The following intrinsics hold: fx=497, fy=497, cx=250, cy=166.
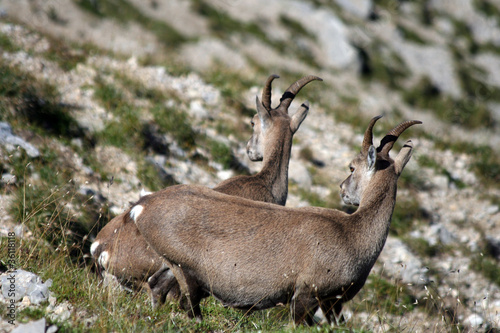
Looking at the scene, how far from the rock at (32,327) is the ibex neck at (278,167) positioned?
12.7 feet

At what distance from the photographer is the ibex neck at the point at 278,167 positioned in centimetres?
751

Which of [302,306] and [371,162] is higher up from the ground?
[371,162]

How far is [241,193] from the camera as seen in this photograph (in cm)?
691

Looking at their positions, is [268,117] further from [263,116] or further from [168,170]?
[168,170]

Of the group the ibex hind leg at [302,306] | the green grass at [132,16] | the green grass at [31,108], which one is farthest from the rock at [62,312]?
the green grass at [132,16]

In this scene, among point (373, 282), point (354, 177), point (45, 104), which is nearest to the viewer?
point (354, 177)

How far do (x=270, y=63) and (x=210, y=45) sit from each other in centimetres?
309

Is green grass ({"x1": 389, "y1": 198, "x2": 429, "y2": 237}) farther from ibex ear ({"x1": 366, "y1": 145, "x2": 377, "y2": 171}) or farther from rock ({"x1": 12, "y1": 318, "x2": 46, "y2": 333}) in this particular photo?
rock ({"x1": 12, "y1": 318, "x2": 46, "y2": 333})

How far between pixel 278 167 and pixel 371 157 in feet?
6.17

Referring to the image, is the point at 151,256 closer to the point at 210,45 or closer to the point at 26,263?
the point at 26,263

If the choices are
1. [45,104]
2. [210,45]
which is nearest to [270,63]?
[210,45]

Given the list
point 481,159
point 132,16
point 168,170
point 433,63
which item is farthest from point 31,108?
point 433,63

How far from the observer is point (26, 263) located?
546 cm

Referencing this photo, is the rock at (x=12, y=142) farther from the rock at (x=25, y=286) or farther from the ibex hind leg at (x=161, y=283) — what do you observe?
the ibex hind leg at (x=161, y=283)
